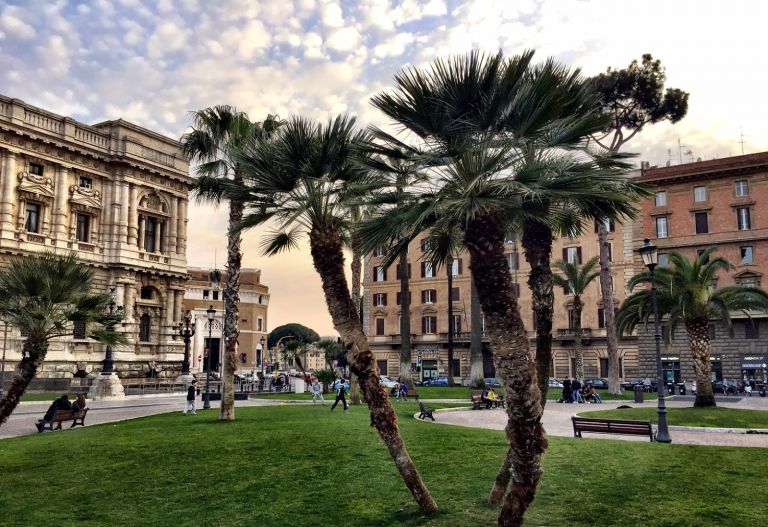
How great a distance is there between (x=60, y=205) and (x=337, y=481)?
3771 cm

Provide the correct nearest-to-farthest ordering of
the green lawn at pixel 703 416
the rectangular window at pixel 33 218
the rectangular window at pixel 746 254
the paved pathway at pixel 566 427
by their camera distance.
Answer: the paved pathway at pixel 566 427 < the green lawn at pixel 703 416 < the rectangular window at pixel 33 218 < the rectangular window at pixel 746 254

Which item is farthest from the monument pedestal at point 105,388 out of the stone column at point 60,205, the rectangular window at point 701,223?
the rectangular window at point 701,223

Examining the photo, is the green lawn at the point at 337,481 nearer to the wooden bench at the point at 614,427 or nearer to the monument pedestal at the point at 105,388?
the wooden bench at the point at 614,427

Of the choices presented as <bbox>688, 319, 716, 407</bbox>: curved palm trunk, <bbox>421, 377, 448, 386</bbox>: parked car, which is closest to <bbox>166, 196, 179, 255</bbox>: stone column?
<bbox>421, 377, 448, 386</bbox>: parked car

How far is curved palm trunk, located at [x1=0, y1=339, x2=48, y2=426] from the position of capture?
1205 centimetres

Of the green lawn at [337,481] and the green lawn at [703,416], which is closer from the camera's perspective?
the green lawn at [337,481]

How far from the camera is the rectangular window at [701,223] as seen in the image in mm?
52312

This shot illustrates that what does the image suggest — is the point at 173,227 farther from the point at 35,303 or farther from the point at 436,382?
the point at 35,303

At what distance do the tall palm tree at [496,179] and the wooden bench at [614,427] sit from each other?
9008mm

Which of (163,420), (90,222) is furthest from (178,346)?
(163,420)

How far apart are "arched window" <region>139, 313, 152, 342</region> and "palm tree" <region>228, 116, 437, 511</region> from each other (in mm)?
40712

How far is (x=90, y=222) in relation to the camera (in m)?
44.2

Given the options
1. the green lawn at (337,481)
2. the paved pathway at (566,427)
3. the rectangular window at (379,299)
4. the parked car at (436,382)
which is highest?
the rectangular window at (379,299)

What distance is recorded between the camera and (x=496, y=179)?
25.9 feet
